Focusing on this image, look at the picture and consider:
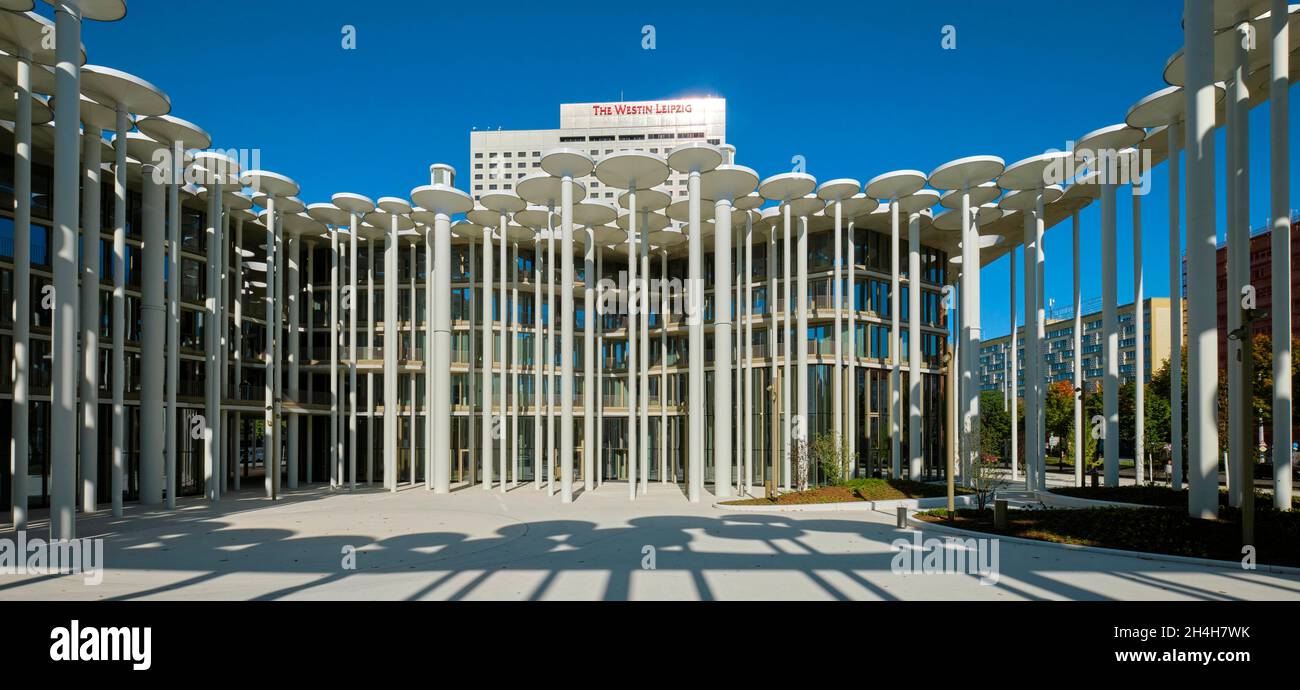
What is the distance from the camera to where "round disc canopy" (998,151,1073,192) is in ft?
84.3

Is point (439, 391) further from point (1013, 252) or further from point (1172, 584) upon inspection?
point (1013, 252)

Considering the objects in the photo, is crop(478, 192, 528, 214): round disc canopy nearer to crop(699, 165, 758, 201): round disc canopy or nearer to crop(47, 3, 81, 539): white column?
crop(699, 165, 758, 201): round disc canopy

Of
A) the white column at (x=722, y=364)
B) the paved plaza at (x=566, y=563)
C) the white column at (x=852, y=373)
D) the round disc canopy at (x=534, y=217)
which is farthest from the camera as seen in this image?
the round disc canopy at (x=534, y=217)

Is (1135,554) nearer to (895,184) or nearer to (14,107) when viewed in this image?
(895,184)

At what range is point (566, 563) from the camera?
42.4 feet

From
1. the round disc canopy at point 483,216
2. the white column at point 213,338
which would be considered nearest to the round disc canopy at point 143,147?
the white column at point 213,338

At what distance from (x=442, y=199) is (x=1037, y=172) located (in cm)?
2304

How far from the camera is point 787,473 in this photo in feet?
99.2

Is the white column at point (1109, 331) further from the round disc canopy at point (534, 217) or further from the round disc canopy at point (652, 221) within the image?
the round disc canopy at point (534, 217)

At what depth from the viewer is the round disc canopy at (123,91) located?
61.2 ft

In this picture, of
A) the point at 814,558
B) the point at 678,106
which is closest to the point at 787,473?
the point at 814,558

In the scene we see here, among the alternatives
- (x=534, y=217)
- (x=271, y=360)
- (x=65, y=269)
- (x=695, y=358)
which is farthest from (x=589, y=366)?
(x=65, y=269)

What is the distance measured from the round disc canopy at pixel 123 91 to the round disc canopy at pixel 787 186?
20.3 m

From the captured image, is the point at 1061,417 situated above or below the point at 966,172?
below
